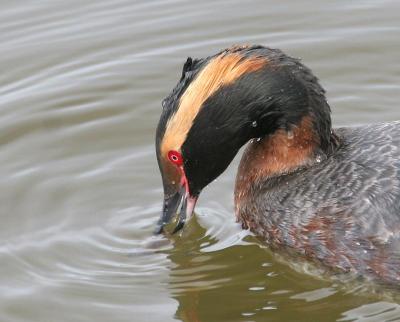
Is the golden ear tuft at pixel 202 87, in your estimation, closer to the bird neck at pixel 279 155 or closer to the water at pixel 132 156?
the bird neck at pixel 279 155

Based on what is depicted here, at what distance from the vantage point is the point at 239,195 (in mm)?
9828

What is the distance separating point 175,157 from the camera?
883 cm

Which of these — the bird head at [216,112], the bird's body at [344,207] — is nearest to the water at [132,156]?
the bird's body at [344,207]

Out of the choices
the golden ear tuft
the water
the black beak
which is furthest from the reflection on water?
the golden ear tuft

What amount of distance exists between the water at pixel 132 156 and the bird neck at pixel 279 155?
48 centimetres

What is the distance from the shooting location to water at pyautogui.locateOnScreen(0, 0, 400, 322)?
29.6 feet

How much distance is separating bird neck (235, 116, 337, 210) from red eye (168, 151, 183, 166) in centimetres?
96

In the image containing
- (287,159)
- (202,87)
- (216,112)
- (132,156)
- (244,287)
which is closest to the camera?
(202,87)

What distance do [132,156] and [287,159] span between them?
205cm

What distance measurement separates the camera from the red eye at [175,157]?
8773 mm

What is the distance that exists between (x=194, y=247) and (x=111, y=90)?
2986 mm

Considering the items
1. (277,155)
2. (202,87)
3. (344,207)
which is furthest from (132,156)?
(344,207)

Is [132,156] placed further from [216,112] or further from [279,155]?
[216,112]

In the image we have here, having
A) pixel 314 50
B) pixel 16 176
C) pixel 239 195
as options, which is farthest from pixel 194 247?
pixel 314 50
